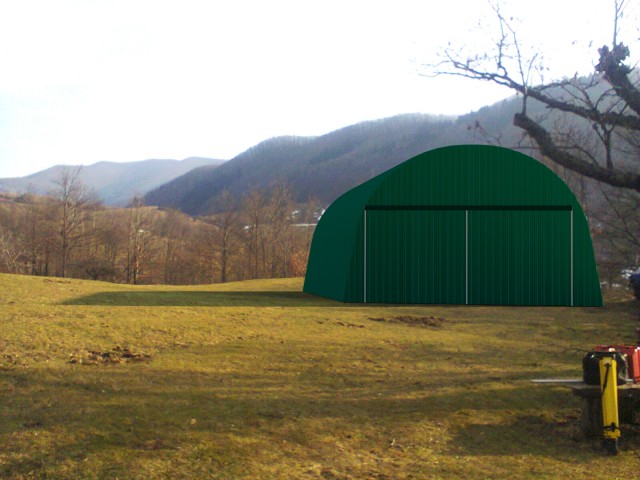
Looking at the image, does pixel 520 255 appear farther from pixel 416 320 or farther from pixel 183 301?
pixel 183 301

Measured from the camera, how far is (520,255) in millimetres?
14812

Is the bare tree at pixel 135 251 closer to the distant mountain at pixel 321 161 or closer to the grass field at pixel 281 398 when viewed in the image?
the grass field at pixel 281 398

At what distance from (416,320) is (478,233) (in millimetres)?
2628

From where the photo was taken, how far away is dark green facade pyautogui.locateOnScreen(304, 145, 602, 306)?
580 inches

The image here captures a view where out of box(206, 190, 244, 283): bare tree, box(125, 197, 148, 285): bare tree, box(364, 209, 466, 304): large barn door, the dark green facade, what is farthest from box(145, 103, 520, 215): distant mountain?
box(364, 209, 466, 304): large barn door

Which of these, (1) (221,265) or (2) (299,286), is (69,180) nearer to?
(1) (221,265)

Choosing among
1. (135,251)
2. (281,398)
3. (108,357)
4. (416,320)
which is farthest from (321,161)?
(281,398)

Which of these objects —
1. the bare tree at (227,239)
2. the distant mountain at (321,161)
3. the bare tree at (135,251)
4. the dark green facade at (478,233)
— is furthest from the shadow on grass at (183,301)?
the distant mountain at (321,161)

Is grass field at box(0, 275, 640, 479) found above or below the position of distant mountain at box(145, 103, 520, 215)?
below

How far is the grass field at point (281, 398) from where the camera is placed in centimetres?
531

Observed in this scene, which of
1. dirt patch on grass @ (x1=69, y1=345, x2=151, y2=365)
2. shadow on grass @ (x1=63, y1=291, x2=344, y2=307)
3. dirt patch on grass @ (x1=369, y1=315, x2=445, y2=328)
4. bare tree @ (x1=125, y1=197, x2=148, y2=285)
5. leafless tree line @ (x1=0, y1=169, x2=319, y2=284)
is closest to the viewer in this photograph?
dirt patch on grass @ (x1=69, y1=345, x2=151, y2=365)

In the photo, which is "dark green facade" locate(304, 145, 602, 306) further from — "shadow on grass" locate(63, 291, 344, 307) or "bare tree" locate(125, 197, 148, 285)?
"bare tree" locate(125, 197, 148, 285)

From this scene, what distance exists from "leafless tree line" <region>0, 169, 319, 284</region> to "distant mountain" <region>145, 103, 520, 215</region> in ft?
166

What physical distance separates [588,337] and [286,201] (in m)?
53.1
